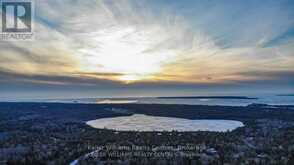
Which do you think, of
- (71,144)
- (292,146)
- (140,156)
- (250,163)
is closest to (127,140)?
(71,144)

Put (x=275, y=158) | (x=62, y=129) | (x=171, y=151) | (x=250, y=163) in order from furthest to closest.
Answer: (x=62, y=129), (x=171, y=151), (x=275, y=158), (x=250, y=163)

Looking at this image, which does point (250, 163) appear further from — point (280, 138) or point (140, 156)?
point (280, 138)

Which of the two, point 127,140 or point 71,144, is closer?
point 71,144

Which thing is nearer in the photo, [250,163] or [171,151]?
[250,163]

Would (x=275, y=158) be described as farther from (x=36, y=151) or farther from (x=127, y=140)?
(x=36, y=151)

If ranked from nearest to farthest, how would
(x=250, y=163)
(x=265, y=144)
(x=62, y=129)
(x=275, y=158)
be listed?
1. (x=250, y=163)
2. (x=275, y=158)
3. (x=265, y=144)
4. (x=62, y=129)

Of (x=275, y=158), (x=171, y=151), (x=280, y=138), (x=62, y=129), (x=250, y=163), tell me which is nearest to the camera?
(x=250, y=163)

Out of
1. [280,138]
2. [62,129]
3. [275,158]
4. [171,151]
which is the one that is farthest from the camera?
[62,129]

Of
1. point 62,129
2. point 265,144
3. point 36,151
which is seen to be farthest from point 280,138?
point 62,129
